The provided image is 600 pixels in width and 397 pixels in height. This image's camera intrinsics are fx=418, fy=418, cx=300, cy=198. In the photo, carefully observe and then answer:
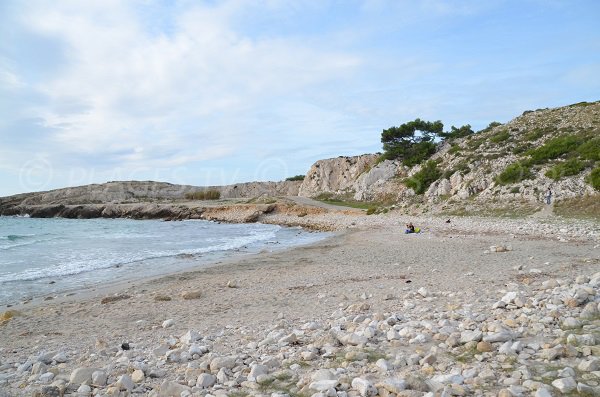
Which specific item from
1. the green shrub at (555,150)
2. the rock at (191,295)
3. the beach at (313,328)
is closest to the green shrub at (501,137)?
the green shrub at (555,150)

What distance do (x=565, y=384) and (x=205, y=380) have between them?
328 cm

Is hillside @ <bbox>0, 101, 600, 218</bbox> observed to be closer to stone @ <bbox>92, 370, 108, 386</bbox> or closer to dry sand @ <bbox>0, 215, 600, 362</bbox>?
dry sand @ <bbox>0, 215, 600, 362</bbox>

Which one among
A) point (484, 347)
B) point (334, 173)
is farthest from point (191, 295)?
point (334, 173)

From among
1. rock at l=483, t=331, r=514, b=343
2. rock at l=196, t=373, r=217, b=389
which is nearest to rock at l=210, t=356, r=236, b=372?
rock at l=196, t=373, r=217, b=389

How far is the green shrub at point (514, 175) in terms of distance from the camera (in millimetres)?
30731

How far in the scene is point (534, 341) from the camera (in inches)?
178

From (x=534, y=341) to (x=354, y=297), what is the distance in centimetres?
429

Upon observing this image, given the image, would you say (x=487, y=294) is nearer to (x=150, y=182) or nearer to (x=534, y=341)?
(x=534, y=341)

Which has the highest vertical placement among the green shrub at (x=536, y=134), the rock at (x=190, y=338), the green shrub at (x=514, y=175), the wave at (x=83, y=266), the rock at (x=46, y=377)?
the green shrub at (x=536, y=134)

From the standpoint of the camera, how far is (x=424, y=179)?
44.3 m

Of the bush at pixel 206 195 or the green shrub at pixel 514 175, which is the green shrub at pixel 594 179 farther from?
the bush at pixel 206 195

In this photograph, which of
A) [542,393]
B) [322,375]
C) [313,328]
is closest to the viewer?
[542,393]

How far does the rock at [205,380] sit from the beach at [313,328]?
0.06ft

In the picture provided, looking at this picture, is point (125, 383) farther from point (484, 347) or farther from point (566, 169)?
point (566, 169)
